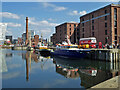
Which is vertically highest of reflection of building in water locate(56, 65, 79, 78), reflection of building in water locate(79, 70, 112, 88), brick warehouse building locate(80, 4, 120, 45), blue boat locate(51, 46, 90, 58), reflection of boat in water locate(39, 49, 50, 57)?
brick warehouse building locate(80, 4, 120, 45)

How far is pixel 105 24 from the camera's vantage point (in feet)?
183

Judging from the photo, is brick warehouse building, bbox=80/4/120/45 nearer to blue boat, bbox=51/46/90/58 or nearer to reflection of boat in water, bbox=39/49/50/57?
blue boat, bbox=51/46/90/58

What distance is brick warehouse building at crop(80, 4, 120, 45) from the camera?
5238cm

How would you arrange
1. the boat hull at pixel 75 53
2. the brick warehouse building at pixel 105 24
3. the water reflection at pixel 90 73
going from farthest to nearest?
1. the brick warehouse building at pixel 105 24
2. the boat hull at pixel 75 53
3. the water reflection at pixel 90 73

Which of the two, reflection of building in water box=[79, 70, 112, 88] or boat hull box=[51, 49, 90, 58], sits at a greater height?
boat hull box=[51, 49, 90, 58]

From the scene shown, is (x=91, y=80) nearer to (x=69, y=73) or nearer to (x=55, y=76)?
(x=69, y=73)

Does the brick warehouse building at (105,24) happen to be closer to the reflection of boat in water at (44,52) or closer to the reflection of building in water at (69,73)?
the reflection of boat in water at (44,52)

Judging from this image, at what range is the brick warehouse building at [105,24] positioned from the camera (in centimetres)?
5238

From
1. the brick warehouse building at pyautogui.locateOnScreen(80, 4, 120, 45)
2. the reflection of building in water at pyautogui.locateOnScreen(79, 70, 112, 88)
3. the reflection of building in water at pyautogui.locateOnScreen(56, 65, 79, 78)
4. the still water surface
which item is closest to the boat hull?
the still water surface

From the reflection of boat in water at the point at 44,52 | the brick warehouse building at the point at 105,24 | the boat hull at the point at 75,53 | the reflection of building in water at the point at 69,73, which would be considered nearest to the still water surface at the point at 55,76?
the reflection of building in water at the point at 69,73

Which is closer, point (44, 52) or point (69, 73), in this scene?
point (69, 73)

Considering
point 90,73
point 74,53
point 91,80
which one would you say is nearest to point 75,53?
point 74,53

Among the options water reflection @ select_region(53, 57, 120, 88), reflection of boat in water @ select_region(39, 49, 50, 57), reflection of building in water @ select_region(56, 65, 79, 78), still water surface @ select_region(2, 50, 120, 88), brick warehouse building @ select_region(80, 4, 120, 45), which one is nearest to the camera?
still water surface @ select_region(2, 50, 120, 88)

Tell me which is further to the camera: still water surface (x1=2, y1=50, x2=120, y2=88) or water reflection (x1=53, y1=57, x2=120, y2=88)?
water reflection (x1=53, y1=57, x2=120, y2=88)
